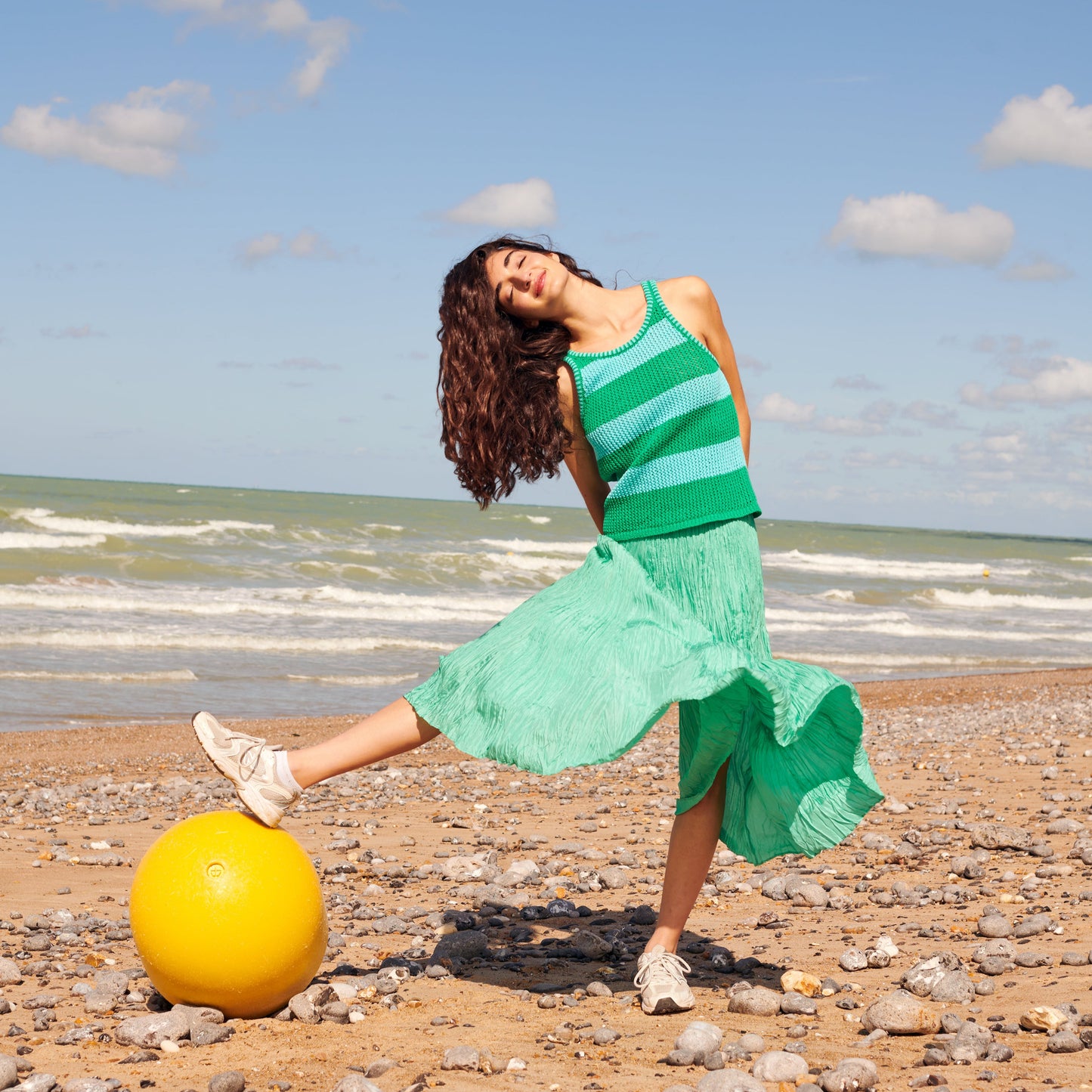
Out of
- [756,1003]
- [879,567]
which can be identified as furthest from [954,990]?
[879,567]

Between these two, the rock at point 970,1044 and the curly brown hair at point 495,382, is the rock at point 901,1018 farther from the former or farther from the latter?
the curly brown hair at point 495,382

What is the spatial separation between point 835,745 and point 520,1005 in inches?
49.3

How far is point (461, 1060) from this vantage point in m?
3.00

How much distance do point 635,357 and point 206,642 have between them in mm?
13640

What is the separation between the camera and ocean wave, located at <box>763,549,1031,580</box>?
40969 millimetres

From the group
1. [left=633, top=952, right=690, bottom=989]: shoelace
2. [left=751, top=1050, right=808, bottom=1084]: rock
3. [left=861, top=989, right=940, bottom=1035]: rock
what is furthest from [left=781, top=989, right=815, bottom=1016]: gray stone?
[left=751, top=1050, right=808, bottom=1084]: rock

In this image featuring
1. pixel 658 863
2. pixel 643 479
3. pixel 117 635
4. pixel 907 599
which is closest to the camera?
pixel 643 479

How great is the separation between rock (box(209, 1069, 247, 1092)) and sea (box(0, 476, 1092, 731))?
865 cm

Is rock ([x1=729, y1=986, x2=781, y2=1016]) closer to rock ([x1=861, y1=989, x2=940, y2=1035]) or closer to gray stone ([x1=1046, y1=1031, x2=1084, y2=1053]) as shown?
rock ([x1=861, y1=989, x2=940, y2=1035])

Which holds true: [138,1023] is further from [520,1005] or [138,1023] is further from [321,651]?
[321,651]

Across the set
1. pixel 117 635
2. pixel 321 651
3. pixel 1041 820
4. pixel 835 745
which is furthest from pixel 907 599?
pixel 835 745

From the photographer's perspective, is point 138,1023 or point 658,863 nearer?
point 138,1023

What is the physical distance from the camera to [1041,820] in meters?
6.23

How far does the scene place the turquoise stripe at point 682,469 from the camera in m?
3.51
